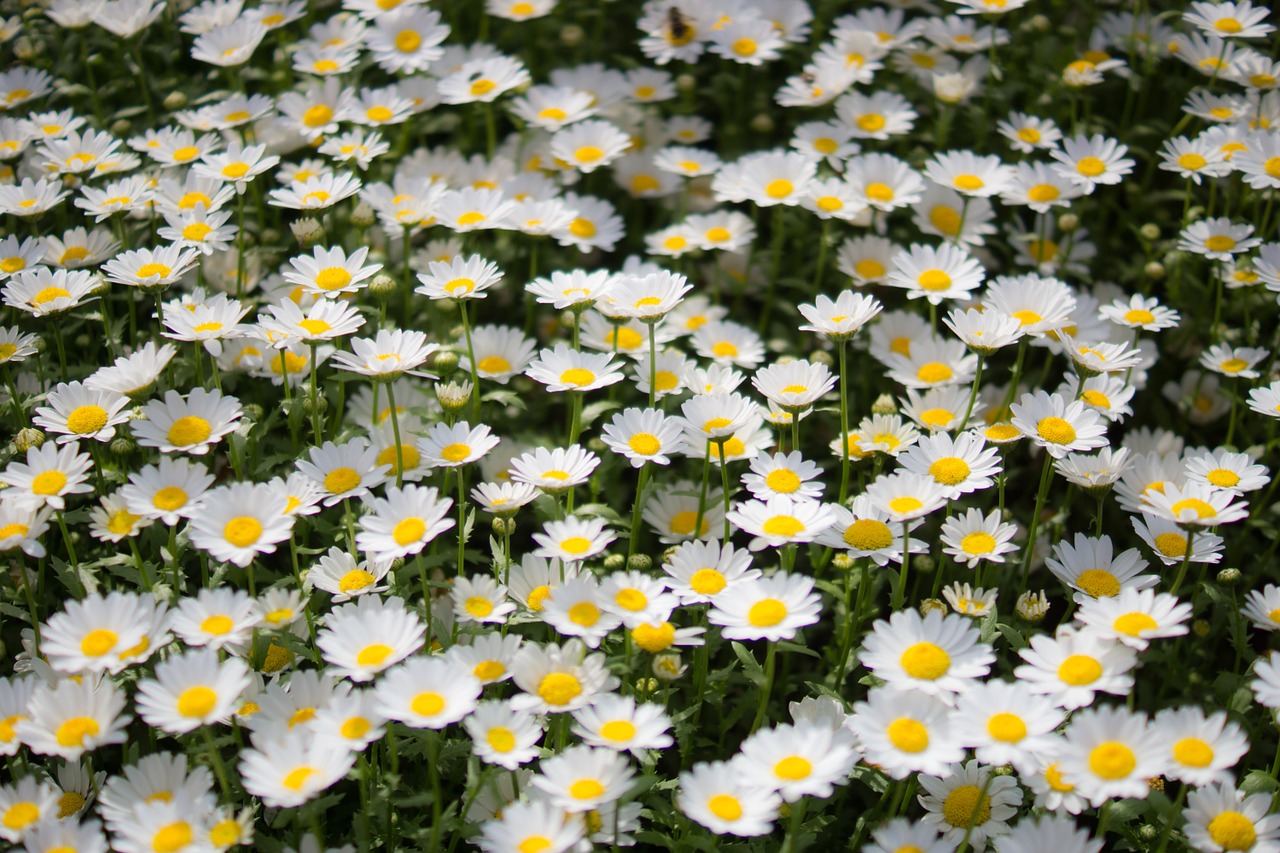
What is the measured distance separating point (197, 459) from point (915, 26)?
3482 millimetres

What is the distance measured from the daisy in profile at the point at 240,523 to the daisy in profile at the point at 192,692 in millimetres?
308

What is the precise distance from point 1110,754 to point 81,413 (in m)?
2.87

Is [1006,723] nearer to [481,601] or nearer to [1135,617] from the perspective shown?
[1135,617]

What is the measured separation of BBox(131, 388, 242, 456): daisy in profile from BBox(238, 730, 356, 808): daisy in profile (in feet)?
3.14

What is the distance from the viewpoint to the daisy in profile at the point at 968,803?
9.66ft

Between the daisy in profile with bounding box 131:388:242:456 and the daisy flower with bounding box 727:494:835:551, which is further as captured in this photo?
the daisy in profile with bounding box 131:388:242:456

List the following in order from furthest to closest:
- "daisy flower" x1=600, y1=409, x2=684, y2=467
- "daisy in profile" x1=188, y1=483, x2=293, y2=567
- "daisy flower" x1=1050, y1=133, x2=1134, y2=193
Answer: "daisy flower" x1=1050, y1=133, x2=1134, y2=193 → "daisy flower" x1=600, y1=409, x2=684, y2=467 → "daisy in profile" x1=188, y1=483, x2=293, y2=567

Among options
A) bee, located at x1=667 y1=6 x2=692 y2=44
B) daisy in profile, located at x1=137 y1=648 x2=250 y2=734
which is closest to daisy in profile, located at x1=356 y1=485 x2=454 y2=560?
daisy in profile, located at x1=137 y1=648 x2=250 y2=734

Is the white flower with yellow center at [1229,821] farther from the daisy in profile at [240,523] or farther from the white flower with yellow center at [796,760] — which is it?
the daisy in profile at [240,523]

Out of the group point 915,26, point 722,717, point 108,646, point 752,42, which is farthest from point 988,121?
point 108,646

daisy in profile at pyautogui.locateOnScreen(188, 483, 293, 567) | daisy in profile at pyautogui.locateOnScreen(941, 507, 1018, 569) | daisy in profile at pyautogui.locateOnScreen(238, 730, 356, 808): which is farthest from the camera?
daisy in profile at pyautogui.locateOnScreen(941, 507, 1018, 569)

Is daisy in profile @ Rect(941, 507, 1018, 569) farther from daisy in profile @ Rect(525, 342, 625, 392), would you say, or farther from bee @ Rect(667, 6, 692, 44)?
bee @ Rect(667, 6, 692, 44)

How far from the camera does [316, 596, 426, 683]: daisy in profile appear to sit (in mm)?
2826

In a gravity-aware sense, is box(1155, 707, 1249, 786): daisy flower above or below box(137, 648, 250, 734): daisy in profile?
below
